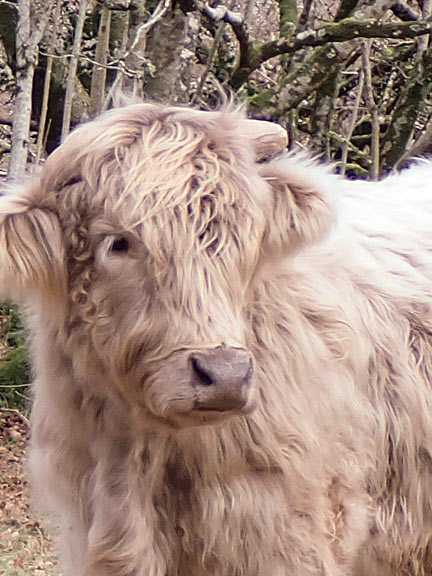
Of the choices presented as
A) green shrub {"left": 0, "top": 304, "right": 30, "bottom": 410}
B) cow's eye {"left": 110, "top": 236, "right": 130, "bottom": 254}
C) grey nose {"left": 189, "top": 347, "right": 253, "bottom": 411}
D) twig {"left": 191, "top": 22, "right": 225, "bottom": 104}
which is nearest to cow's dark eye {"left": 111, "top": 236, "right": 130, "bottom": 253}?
cow's eye {"left": 110, "top": 236, "right": 130, "bottom": 254}

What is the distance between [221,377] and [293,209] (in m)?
0.80

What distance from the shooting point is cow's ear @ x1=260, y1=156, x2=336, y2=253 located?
3396 millimetres

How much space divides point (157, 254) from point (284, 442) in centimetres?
81

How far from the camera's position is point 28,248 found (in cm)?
324

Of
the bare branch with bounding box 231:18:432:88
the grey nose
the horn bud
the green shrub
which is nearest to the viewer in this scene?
the grey nose

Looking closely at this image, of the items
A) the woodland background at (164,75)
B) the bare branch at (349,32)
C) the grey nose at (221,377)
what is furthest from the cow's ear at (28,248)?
the bare branch at (349,32)

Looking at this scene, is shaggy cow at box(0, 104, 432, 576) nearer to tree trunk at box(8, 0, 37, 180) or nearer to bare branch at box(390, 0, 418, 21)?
tree trunk at box(8, 0, 37, 180)

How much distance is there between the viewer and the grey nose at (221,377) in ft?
9.35

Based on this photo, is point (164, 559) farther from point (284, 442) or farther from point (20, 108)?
point (20, 108)

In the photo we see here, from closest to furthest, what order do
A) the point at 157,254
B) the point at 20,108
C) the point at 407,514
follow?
1. the point at 157,254
2. the point at 407,514
3. the point at 20,108

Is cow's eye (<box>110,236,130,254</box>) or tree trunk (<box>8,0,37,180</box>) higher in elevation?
cow's eye (<box>110,236,130,254</box>)

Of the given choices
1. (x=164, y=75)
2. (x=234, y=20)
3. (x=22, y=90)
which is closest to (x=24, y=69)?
(x=22, y=90)

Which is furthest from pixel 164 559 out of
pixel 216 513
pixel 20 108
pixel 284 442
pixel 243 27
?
pixel 243 27

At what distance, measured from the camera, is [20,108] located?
5742mm
